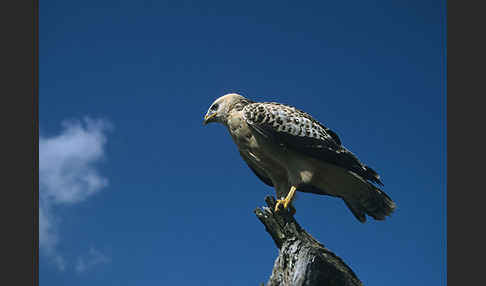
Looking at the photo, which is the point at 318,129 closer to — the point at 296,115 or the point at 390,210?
the point at 296,115

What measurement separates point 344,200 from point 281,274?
182cm

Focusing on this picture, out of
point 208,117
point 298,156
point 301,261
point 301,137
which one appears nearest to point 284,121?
point 301,137

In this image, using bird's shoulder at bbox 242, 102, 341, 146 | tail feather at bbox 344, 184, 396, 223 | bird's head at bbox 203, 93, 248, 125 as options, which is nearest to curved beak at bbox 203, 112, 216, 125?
bird's head at bbox 203, 93, 248, 125

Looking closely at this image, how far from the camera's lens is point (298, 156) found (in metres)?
6.29

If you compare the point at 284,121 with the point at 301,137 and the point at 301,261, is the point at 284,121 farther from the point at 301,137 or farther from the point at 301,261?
the point at 301,261

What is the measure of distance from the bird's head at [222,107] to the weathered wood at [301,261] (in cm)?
178

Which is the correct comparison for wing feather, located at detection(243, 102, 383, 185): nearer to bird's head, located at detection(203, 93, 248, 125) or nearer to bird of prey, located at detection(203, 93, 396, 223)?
bird of prey, located at detection(203, 93, 396, 223)

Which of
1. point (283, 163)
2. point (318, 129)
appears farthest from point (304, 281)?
point (318, 129)

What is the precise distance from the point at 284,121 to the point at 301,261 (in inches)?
78.1

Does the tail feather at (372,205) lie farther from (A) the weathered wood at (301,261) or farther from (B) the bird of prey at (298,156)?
(A) the weathered wood at (301,261)

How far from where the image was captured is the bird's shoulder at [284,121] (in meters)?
6.22

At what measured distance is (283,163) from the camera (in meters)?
6.35

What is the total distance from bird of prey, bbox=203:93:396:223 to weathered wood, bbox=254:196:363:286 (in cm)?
31

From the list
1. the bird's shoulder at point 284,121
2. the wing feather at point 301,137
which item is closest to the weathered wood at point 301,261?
the wing feather at point 301,137
